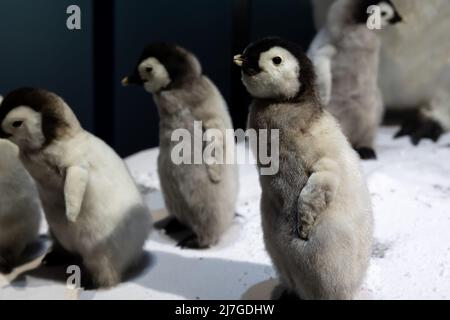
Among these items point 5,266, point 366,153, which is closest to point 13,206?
point 5,266

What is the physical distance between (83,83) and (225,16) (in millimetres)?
660

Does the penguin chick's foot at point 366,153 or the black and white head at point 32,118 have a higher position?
the black and white head at point 32,118

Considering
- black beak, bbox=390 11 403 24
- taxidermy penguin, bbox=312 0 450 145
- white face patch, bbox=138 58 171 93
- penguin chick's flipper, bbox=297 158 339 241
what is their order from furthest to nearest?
taxidermy penguin, bbox=312 0 450 145 < black beak, bbox=390 11 403 24 < white face patch, bbox=138 58 171 93 < penguin chick's flipper, bbox=297 158 339 241

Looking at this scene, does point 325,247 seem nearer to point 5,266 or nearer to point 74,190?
point 74,190

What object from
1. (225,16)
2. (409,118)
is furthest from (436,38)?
(225,16)

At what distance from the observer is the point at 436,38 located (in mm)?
2230

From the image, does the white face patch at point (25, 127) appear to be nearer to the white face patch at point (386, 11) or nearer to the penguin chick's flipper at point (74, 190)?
the penguin chick's flipper at point (74, 190)

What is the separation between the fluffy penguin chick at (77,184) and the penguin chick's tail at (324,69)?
2.44 ft

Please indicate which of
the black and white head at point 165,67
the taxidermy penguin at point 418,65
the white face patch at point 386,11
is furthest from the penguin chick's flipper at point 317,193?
the taxidermy penguin at point 418,65

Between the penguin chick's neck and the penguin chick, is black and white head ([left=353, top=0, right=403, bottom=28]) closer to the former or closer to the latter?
the penguin chick's neck

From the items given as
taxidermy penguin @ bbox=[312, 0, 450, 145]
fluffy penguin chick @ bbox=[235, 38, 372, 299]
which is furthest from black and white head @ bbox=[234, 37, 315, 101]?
taxidermy penguin @ bbox=[312, 0, 450, 145]

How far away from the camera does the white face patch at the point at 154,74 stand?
1.47 m

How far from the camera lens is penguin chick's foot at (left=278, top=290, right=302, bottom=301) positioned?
3.73 ft

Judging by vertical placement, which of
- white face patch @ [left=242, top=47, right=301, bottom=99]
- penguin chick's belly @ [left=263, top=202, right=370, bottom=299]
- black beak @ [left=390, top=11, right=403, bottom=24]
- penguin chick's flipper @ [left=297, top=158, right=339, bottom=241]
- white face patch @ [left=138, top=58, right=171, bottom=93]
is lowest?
penguin chick's belly @ [left=263, top=202, right=370, bottom=299]
